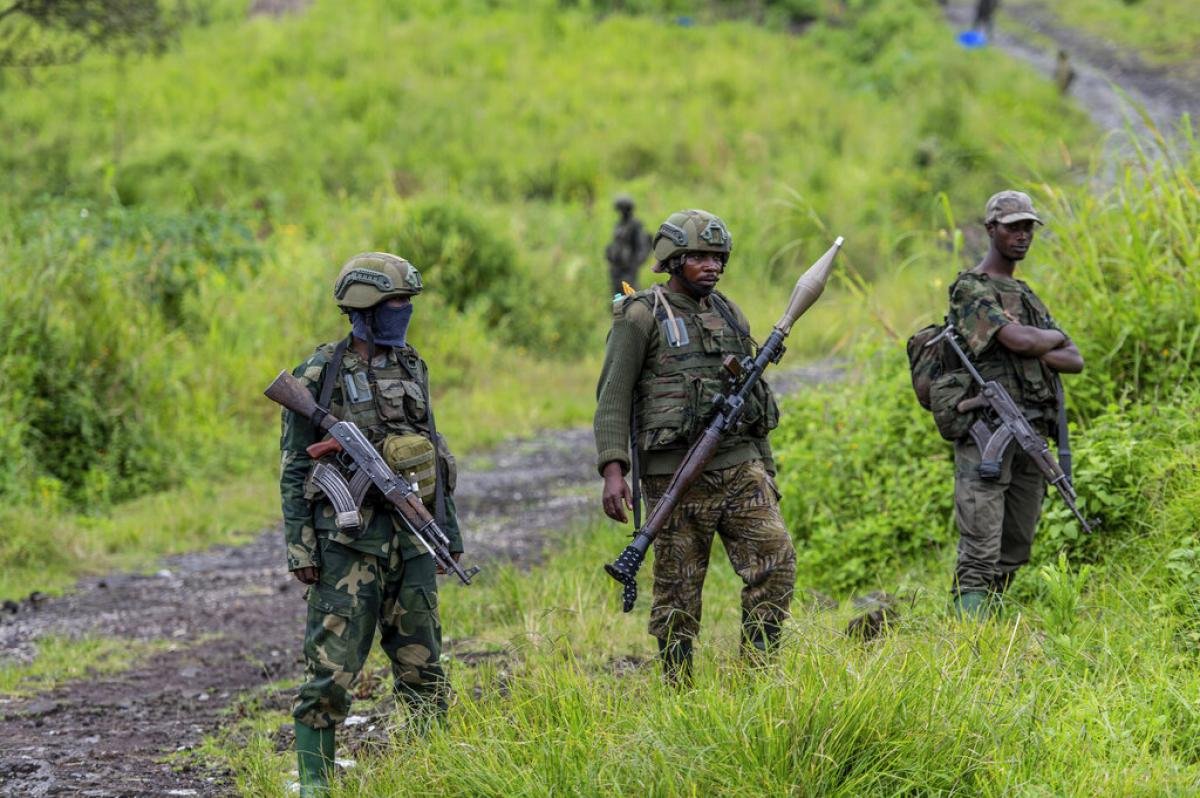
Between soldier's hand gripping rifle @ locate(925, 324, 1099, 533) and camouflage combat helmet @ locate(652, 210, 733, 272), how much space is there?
1088 millimetres

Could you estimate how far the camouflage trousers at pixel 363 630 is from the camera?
4.12 meters

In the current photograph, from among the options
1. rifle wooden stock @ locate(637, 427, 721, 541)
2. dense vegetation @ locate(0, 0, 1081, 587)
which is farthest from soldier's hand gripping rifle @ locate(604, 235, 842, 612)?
dense vegetation @ locate(0, 0, 1081, 587)

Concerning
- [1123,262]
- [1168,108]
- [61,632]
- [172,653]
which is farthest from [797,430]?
[1168,108]

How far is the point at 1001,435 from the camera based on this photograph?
193 inches

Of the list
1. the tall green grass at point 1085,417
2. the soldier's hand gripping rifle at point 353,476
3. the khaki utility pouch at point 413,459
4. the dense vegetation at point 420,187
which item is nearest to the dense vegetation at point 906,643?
the tall green grass at point 1085,417

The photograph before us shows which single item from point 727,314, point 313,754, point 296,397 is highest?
point 727,314

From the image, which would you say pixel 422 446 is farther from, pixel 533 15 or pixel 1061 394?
pixel 533 15

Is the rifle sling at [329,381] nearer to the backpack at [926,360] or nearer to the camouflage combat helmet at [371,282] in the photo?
the camouflage combat helmet at [371,282]

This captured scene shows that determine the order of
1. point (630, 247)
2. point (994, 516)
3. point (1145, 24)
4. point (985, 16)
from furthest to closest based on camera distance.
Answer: point (1145, 24), point (985, 16), point (630, 247), point (994, 516)

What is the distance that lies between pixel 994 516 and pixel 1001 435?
12.1 inches

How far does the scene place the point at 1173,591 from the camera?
4.85 metres

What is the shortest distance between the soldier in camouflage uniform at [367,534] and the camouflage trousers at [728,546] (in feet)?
2.42

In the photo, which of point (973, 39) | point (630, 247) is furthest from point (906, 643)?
point (973, 39)

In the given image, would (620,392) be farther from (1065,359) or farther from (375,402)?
(1065,359)
